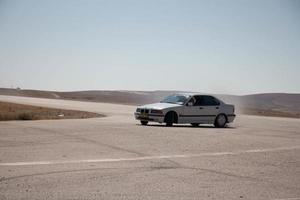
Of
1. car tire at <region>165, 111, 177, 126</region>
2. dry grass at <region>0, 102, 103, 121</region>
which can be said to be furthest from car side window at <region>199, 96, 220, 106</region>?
dry grass at <region>0, 102, 103, 121</region>

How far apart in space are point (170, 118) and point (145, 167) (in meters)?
12.3

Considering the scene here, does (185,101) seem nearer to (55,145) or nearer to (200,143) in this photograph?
(200,143)

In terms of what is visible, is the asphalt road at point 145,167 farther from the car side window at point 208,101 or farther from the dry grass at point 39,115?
the dry grass at point 39,115

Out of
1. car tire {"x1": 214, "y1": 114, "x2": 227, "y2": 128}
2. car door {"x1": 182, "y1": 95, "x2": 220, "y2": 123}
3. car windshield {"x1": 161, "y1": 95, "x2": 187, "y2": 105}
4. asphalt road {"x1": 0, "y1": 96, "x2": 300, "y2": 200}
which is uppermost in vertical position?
car windshield {"x1": 161, "y1": 95, "x2": 187, "y2": 105}

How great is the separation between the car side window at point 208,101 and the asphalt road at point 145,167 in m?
7.31

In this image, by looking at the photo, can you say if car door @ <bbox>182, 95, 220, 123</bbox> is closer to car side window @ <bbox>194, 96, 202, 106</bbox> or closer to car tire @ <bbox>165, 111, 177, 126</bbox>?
car side window @ <bbox>194, 96, 202, 106</bbox>

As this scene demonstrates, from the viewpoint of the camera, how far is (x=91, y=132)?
17734mm

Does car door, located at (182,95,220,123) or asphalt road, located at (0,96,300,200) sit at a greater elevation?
car door, located at (182,95,220,123)

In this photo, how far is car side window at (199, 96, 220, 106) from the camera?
77.9 ft

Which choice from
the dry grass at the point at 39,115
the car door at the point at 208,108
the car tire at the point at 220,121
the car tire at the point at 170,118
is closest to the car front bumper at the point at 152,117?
the car tire at the point at 170,118

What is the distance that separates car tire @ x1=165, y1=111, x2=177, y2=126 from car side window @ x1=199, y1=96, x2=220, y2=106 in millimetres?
1616

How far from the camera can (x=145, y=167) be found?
33.6 ft

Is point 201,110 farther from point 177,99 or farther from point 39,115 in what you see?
point 39,115

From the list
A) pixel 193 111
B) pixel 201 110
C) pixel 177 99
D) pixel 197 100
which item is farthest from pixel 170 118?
pixel 197 100
